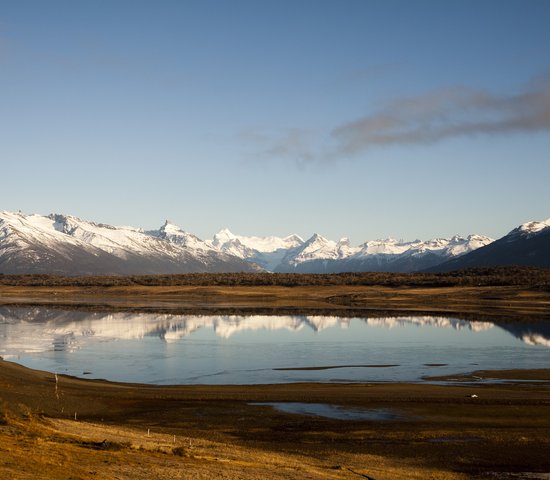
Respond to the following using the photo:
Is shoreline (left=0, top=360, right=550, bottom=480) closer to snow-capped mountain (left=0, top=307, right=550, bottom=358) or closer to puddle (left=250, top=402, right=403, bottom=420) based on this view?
puddle (left=250, top=402, right=403, bottom=420)

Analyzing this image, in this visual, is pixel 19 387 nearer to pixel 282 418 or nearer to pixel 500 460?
pixel 282 418

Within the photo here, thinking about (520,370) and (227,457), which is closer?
(227,457)

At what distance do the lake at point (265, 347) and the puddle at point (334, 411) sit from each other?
1222 centimetres

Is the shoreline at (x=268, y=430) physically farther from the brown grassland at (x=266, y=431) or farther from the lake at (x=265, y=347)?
the lake at (x=265, y=347)

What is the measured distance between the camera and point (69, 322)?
407 ft

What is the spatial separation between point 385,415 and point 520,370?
26.9 metres

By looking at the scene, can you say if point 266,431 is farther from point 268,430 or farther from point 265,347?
point 265,347

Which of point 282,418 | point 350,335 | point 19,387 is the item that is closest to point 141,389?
point 19,387

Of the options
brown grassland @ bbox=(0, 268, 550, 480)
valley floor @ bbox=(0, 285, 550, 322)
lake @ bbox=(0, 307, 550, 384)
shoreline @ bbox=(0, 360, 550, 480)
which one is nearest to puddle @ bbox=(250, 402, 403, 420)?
shoreline @ bbox=(0, 360, 550, 480)

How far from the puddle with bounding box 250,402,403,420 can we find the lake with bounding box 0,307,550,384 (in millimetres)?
12222

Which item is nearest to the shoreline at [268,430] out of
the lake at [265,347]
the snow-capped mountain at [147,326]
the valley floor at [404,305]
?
the lake at [265,347]

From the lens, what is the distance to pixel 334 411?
47625 millimetres

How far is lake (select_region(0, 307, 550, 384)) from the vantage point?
67.3 meters

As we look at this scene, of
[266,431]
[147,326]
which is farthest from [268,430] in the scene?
[147,326]
